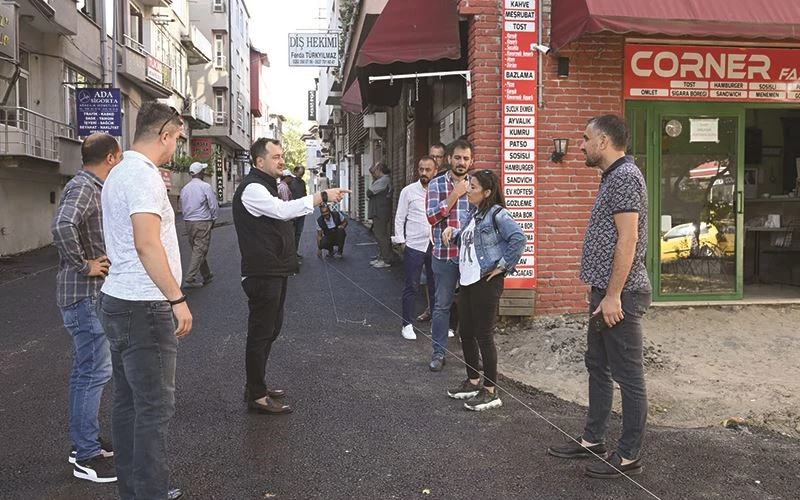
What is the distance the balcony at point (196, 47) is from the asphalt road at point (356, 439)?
29.8 m

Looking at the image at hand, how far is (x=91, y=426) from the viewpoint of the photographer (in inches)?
155

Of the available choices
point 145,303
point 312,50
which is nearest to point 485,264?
point 145,303

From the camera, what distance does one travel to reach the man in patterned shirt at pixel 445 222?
5.87 meters

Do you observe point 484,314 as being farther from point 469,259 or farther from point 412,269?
point 412,269

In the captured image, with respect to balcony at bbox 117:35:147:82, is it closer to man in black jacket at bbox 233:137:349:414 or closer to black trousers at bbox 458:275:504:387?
man in black jacket at bbox 233:137:349:414

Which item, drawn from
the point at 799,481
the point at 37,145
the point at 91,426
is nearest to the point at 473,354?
the point at 799,481

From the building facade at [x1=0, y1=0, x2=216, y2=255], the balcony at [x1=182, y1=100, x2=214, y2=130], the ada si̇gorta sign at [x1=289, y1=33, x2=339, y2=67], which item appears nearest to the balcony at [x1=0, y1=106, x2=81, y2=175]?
the building facade at [x1=0, y1=0, x2=216, y2=255]

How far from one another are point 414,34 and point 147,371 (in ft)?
19.1

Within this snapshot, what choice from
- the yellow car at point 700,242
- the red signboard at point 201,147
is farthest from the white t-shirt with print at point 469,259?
the red signboard at point 201,147

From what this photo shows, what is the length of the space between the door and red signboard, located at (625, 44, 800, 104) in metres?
0.24

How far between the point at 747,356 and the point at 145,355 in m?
5.83

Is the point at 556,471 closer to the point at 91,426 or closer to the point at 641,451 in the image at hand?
the point at 641,451

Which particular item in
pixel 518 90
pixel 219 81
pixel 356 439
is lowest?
pixel 356 439

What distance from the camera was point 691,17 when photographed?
6.49 m
